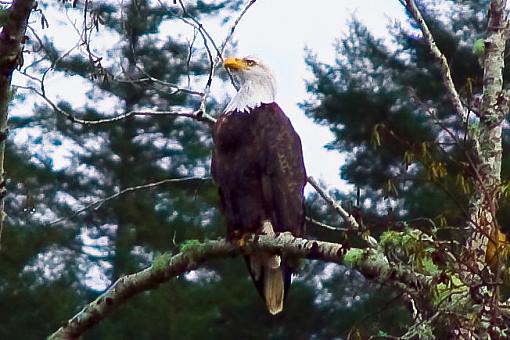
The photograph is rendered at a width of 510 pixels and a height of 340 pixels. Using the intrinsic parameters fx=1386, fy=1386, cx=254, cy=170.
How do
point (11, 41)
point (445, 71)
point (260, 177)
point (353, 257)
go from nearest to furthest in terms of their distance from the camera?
point (11, 41) < point (353, 257) < point (445, 71) < point (260, 177)

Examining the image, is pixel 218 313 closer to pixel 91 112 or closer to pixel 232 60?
pixel 91 112

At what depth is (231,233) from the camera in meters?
6.25

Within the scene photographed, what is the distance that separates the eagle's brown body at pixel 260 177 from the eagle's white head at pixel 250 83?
209 millimetres

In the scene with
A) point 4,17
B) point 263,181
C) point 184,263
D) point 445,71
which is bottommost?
point 184,263

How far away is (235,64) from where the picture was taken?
7391 mm

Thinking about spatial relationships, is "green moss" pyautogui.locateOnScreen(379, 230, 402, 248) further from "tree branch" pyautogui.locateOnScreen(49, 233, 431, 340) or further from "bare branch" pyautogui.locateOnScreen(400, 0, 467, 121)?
"bare branch" pyautogui.locateOnScreen(400, 0, 467, 121)

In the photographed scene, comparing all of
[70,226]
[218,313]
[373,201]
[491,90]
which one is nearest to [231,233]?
[491,90]

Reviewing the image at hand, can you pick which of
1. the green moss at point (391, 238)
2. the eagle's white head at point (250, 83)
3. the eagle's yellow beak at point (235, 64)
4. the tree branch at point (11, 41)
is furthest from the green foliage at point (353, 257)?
the eagle's yellow beak at point (235, 64)

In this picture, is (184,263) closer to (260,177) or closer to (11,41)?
(11,41)

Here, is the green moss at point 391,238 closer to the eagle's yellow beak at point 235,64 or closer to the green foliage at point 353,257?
the green foliage at point 353,257

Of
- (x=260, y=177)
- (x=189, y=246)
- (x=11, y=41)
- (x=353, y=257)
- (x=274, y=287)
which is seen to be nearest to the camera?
(x=11, y=41)

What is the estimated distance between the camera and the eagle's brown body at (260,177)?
657 centimetres

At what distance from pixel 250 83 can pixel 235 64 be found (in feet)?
1.01

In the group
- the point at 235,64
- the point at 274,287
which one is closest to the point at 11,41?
the point at 274,287
